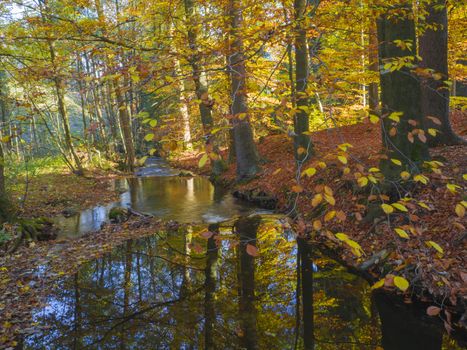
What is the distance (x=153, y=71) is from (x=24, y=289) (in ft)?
16.8

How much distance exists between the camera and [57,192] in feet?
47.0

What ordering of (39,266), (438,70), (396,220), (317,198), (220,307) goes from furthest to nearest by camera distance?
(438,70), (39,266), (396,220), (220,307), (317,198)

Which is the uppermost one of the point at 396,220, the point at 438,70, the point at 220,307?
the point at 438,70

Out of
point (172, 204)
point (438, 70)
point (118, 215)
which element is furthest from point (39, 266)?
point (438, 70)

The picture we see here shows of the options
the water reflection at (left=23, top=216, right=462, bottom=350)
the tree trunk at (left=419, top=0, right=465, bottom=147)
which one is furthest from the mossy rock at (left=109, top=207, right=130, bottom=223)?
the tree trunk at (left=419, top=0, right=465, bottom=147)

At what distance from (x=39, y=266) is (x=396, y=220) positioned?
6793 millimetres

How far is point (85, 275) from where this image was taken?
6.89 metres

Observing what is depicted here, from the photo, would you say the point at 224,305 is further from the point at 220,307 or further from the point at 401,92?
the point at 401,92

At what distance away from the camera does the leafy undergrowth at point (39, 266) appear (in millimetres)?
5203

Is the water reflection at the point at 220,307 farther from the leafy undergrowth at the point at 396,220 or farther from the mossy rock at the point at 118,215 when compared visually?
the mossy rock at the point at 118,215

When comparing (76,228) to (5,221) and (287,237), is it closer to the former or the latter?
(5,221)

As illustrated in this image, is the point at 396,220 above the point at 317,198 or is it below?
below

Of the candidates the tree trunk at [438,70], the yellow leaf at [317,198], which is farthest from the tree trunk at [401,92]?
A: the yellow leaf at [317,198]

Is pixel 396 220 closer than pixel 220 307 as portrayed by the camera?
No
